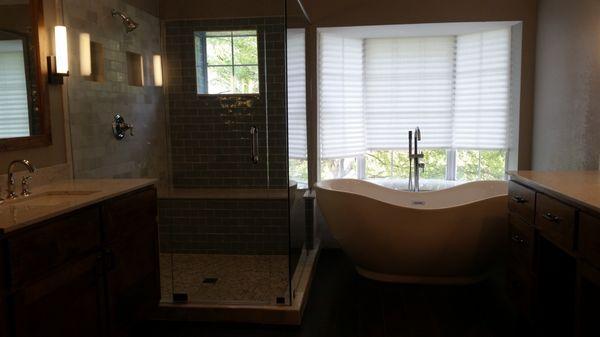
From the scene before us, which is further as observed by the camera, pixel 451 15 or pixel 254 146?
pixel 451 15

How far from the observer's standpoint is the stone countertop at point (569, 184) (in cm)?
196

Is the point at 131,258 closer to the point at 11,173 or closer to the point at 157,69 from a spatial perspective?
the point at 11,173

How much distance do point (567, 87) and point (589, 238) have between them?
6.12 feet

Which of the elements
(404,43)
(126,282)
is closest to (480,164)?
(404,43)

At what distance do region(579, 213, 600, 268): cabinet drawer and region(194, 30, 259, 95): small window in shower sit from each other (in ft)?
8.01

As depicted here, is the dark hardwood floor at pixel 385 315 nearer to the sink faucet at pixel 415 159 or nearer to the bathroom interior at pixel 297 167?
the bathroom interior at pixel 297 167

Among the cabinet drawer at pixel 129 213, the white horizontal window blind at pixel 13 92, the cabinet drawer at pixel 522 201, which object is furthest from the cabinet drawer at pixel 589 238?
the white horizontal window blind at pixel 13 92

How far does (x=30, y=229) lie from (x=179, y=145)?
2.26 metres

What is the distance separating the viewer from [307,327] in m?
2.85

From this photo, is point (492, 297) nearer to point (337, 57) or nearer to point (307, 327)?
point (307, 327)

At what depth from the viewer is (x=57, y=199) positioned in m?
2.28

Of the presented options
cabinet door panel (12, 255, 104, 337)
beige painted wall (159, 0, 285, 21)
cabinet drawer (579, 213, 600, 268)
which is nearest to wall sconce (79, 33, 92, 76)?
beige painted wall (159, 0, 285, 21)

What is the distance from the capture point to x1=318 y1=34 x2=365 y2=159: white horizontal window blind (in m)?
4.34

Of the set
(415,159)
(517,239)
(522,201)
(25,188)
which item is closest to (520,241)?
(517,239)
